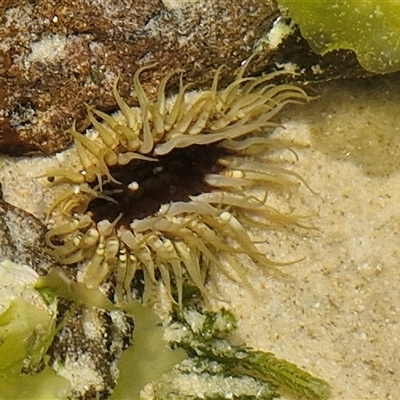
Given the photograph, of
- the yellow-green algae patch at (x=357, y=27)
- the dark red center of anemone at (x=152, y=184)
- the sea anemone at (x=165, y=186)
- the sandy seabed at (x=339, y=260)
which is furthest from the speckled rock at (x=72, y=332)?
the yellow-green algae patch at (x=357, y=27)

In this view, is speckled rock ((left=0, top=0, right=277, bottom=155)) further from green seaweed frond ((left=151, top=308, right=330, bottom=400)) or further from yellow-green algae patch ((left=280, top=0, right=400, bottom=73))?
green seaweed frond ((left=151, top=308, right=330, bottom=400))

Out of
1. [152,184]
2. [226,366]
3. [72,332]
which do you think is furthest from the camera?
[226,366]

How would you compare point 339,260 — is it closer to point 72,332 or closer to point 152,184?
point 152,184

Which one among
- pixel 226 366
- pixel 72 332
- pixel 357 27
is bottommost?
pixel 72 332

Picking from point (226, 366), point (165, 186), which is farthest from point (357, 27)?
point (226, 366)

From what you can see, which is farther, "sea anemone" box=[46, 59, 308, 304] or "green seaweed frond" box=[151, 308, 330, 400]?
"green seaweed frond" box=[151, 308, 330, 400]

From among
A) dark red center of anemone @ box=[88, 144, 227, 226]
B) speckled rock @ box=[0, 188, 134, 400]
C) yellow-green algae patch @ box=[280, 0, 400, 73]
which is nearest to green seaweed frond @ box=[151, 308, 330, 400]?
speckled rock @ box=[0, 188, 134, 400]

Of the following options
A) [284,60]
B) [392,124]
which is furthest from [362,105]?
[284,60]
